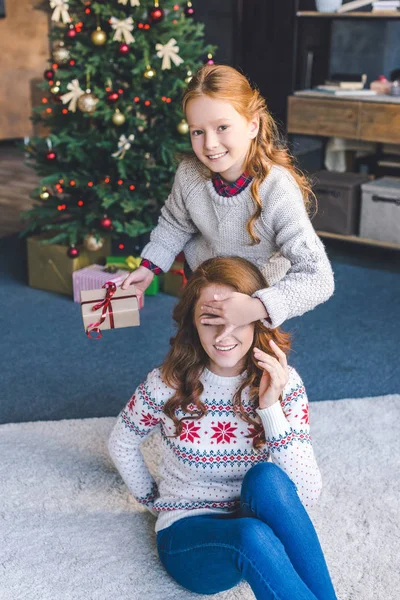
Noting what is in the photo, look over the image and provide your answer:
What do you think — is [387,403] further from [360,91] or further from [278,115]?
[278,115]

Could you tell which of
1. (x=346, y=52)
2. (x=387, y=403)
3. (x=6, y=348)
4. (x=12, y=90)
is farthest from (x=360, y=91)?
(x=12, y=90)

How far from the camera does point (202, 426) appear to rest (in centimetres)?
161

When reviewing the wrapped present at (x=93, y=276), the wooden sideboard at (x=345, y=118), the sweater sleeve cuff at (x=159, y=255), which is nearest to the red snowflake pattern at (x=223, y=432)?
the sweater sleeve cuff at (x=159, y=255)

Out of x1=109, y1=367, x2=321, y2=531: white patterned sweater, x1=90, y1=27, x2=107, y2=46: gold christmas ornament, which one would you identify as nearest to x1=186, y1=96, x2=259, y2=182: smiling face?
x1=109, y1=367, x2=321, y2=531: white patterned sweater

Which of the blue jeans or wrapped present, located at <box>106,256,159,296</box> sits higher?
the blue jeans

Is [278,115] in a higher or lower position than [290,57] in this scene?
lower

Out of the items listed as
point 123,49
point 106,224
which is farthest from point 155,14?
point 106,224

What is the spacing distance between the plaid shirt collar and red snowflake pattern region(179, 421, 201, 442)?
52 cm

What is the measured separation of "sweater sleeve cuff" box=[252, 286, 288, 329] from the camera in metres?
1.54

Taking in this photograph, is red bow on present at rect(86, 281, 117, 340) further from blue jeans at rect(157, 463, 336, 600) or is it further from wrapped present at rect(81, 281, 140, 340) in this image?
blue jeans at rect(157, 463, 336, 600)

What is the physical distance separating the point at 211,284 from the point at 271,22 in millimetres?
2988

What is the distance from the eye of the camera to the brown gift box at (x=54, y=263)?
3492 millimetres

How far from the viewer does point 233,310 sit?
1.51 metres

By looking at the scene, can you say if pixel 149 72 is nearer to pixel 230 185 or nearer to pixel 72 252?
pixel 72 252
